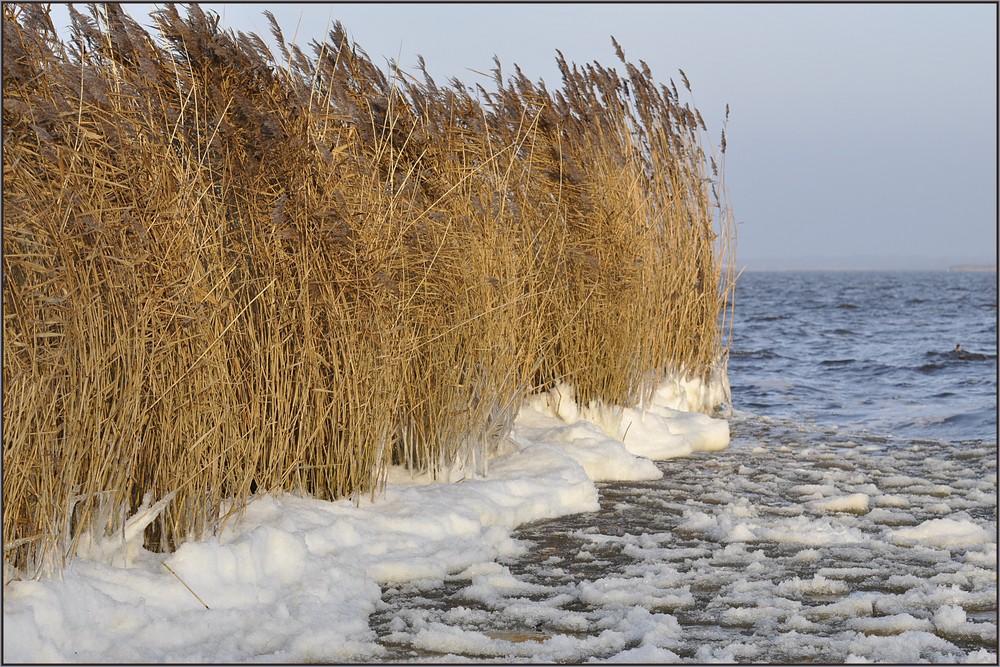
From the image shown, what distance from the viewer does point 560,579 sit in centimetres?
362

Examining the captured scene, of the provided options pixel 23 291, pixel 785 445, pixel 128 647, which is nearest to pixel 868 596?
pixel 128 647

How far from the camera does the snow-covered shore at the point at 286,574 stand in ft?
8.98

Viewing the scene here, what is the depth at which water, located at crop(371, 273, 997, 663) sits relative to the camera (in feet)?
9.77

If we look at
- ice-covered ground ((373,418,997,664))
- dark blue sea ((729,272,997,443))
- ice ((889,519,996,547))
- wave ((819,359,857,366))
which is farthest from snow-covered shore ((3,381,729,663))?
wave ((819,359,857,366))

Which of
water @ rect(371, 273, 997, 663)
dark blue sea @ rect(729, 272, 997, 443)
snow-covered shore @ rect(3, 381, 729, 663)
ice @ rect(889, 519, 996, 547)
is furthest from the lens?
dark blue sea @ rect(729, 272, 997, 443)

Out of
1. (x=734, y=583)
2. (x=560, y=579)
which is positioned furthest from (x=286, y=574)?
(x=734, y=583)

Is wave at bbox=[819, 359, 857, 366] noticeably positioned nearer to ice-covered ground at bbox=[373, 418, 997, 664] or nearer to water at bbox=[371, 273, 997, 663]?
water at bbox=[371, 273, 997, 663]

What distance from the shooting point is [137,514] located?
3.15 m

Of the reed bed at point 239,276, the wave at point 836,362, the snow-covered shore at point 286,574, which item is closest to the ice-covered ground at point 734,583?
the snow-covered shore at point 286,574

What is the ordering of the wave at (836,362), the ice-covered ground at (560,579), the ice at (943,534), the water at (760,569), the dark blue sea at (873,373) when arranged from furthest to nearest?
the wave at (836,362)
the dark blue sea at (873,373)
the ice at (943,534)
the water at (760,569)
the ice-covered ground at (560,579)

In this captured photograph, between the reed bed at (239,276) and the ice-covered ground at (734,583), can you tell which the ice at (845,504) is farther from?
the reed bed at (239,276)

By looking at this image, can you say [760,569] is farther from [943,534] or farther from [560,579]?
[943,534]

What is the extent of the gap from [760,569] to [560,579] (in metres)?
0.73

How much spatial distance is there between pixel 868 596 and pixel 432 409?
1.94 meters
